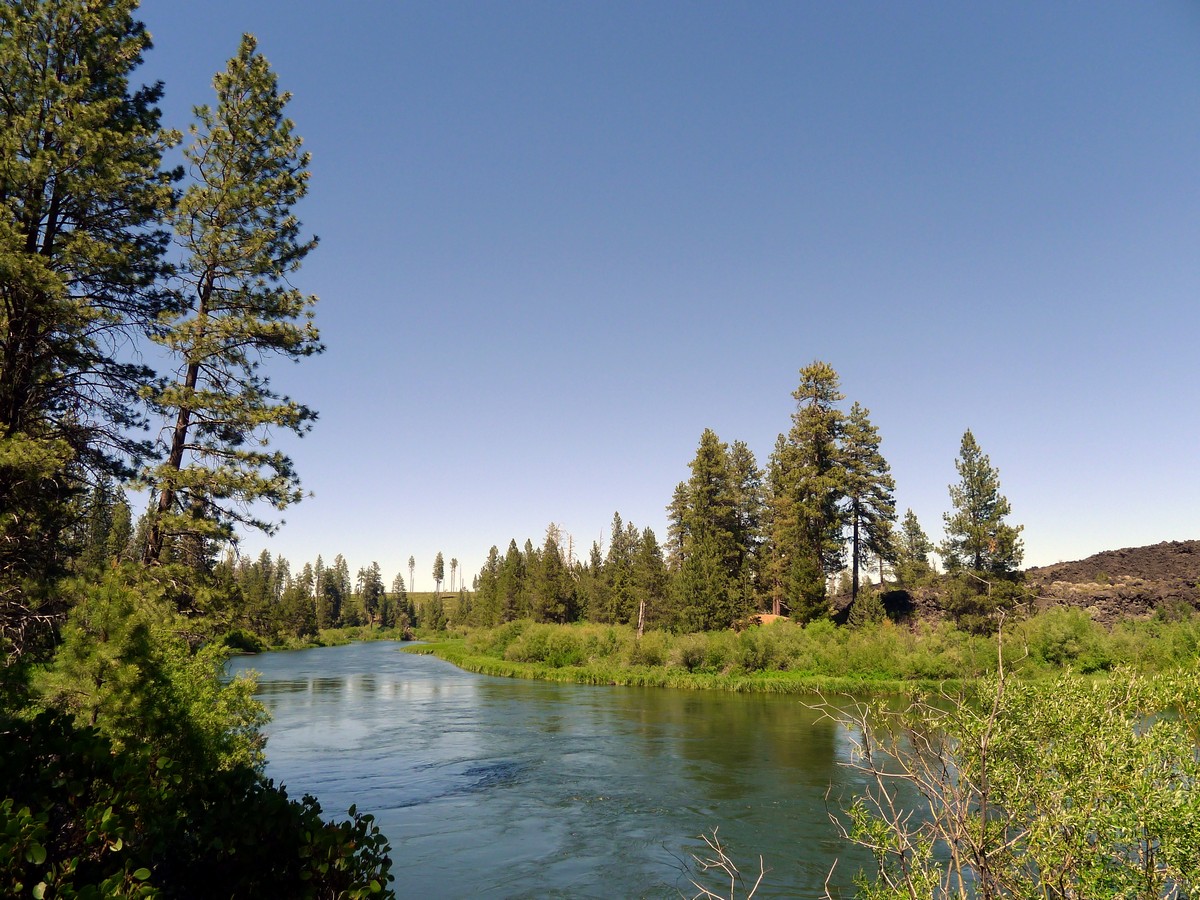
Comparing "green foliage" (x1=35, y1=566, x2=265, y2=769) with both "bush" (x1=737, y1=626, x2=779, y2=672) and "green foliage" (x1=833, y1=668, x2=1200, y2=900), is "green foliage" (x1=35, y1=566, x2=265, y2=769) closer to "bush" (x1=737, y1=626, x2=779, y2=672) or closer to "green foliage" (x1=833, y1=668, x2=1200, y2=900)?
"green foliage" (x1=833, y1=668, x2=1200, y2=900)

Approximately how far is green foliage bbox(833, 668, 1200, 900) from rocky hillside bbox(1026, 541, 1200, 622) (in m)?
40.3

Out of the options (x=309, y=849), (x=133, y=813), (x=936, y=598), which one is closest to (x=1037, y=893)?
(x=309, y=849)

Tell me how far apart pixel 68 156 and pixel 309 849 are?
14.2m

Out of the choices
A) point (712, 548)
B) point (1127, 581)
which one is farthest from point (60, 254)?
point (1127, 581)

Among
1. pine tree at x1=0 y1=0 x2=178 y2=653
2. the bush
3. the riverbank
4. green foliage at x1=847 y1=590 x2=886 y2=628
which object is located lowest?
the riverbank

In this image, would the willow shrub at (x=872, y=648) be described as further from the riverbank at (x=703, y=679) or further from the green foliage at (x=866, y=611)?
the green foliage at (x=866, y=611)

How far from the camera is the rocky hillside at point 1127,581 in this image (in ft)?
145

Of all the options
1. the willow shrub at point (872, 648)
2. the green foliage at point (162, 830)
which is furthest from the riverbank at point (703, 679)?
the green foliage at point (162, 830)

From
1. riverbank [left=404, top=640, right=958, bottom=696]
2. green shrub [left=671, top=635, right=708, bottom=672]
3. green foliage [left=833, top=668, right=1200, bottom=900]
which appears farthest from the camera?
green shrub [left=671, top=635, right=708, bottom=672]

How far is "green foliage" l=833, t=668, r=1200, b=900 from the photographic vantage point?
6.29 metres

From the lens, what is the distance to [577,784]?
2195cm

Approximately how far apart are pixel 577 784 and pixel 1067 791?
57.1ft

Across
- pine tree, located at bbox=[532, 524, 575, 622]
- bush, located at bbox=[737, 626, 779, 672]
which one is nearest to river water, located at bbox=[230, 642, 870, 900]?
bush, located at bbox=[737, 626, 779, 672]

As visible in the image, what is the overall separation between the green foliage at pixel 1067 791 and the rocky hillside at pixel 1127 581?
4026cm
